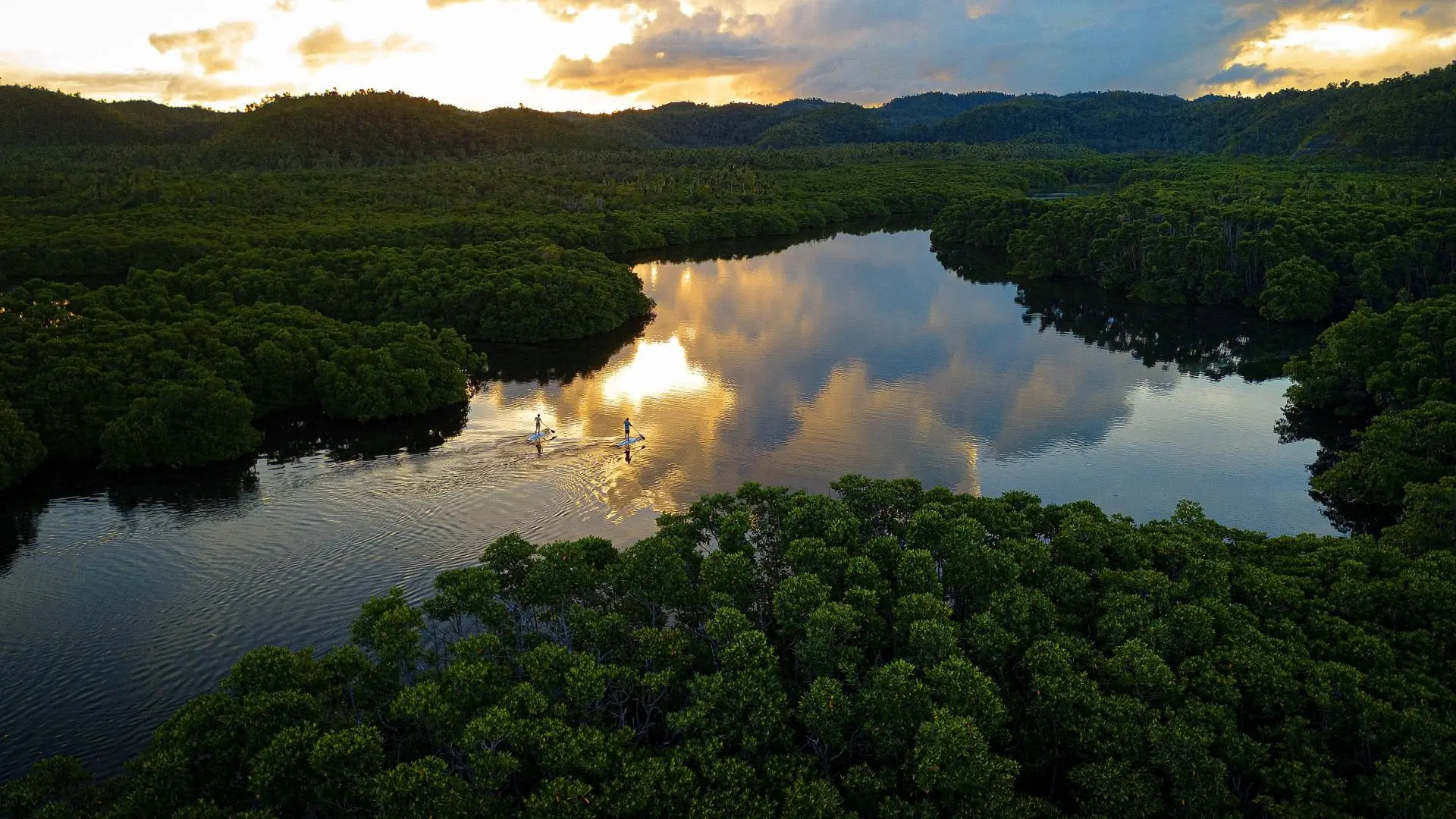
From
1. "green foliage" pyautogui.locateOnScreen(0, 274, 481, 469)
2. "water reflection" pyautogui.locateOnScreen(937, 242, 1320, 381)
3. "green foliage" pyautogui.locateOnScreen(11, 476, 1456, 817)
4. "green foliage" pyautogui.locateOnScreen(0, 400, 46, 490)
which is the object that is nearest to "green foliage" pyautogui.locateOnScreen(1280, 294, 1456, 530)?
"water reflection" pyautogui.locateOnScreen(937, 242, 1320, 381)

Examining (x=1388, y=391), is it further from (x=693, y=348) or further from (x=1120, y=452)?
(x=693, y=348)

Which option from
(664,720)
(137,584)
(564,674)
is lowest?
(137,584)

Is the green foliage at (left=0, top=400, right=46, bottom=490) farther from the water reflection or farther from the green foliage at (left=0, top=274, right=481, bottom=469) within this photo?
the water reflection

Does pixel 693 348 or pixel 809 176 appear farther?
pixel 809 176

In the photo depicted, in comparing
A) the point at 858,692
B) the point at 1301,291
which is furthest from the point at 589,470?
the point at 1301,291

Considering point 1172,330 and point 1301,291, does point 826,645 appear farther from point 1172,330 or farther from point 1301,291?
point 1301,291

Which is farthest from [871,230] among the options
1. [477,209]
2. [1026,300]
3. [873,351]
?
[873,351]
